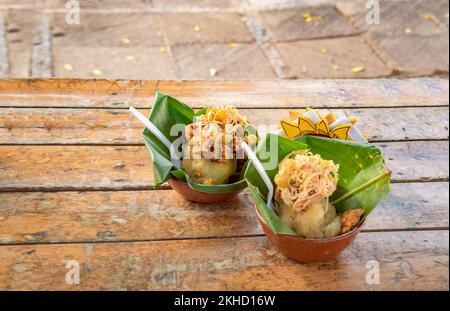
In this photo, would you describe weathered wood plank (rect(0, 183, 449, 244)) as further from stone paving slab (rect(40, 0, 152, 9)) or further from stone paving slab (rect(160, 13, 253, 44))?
stone paving slab (rect(40, 0, 152, 9))

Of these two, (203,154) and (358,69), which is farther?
(358,69)

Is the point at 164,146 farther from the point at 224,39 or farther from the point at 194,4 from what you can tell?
the point at 194,4

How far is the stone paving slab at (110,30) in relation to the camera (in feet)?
11.7

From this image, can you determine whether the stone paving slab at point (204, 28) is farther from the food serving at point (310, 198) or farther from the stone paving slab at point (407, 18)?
the food serving at point (310, 198)

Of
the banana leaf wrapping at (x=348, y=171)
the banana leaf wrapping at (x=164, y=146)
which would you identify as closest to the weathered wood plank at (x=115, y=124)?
the banana leaf wrapping at (x=164, y=146)

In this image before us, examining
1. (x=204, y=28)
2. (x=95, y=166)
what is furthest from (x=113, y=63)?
(x=95, y=166)

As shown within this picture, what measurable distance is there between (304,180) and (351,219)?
0.13m

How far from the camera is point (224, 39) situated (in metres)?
3.64

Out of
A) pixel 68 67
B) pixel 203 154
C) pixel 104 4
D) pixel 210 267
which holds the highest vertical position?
pixel 104 4

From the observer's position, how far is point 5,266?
1206 millimetres

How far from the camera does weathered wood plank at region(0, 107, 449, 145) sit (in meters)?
1.60

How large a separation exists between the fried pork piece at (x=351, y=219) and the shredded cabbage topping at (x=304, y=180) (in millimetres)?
71
